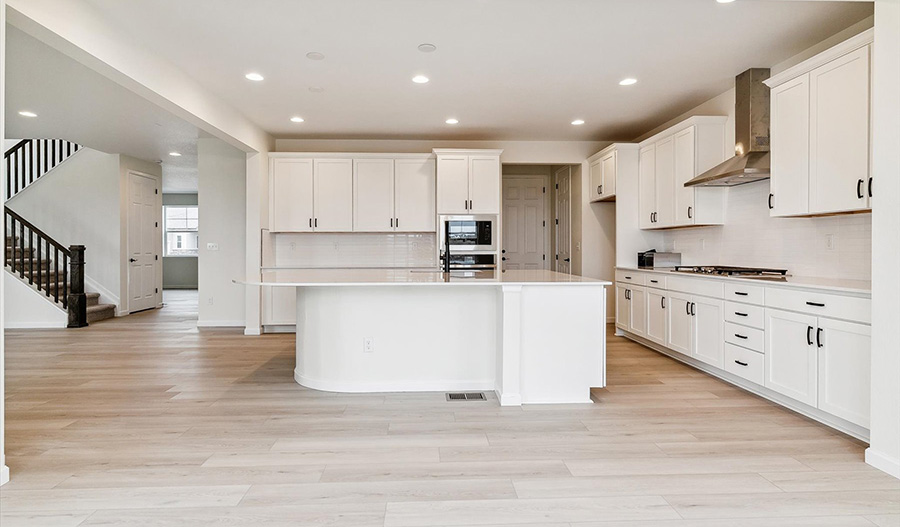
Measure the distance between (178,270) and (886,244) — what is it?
13.8m

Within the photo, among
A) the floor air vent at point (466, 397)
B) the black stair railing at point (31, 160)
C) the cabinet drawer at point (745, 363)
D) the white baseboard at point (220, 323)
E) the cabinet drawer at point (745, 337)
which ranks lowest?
the floor air vent at point (466, 397)

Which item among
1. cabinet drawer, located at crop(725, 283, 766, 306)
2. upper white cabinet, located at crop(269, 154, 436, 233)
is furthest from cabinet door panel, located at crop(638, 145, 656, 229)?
upper white cabinet, located at crop(269, 154, 436, 233)

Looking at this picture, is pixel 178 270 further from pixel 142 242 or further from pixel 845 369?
pixel 845 369

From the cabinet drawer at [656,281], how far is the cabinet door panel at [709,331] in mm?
551

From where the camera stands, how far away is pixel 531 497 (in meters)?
2.06

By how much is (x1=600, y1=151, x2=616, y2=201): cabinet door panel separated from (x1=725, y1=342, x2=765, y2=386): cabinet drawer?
2576 millimetres

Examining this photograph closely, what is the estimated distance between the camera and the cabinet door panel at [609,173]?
5773 mm

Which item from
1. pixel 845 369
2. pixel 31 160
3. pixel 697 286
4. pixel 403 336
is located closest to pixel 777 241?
pixel 697 286

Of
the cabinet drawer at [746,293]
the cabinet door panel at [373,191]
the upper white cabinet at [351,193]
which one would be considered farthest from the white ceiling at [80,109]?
the cabinet drawer at [746,293]

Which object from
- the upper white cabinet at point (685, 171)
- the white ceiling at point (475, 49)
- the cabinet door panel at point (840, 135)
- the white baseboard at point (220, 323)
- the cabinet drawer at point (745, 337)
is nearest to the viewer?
the cabinet door panel at point (840, 135)

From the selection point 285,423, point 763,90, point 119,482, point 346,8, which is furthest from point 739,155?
point 119,482

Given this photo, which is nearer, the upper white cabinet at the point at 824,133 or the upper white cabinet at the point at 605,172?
the upper white cabinet at the point at 824,133

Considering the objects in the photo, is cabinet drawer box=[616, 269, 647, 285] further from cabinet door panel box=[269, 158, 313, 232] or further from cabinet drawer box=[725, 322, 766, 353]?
cabinet door panel box=[269, 158, 313, 232]

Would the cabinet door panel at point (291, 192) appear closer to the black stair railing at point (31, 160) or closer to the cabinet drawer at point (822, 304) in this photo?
the black stair railing at point (31, 160)
